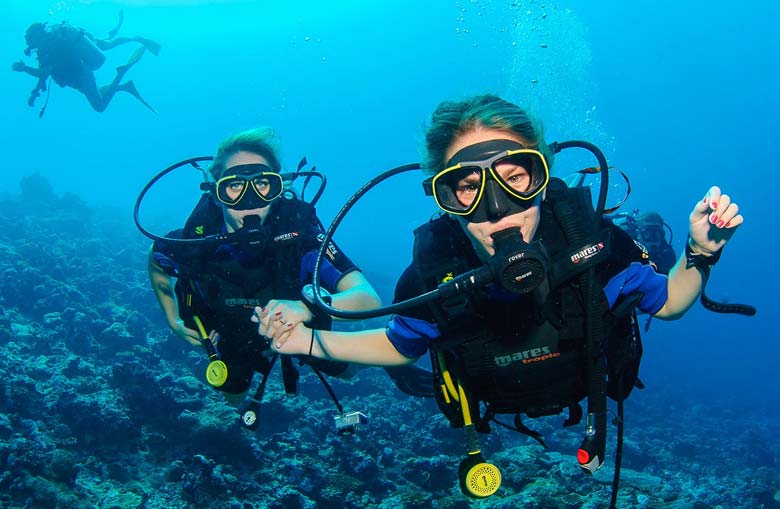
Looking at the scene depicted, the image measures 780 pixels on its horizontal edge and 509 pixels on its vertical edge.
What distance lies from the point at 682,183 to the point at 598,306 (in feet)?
543

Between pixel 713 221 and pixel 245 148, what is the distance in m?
4.00

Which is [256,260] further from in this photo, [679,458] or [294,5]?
[294,5]

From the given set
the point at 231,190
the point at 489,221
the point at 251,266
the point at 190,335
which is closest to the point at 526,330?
the point at 489,221

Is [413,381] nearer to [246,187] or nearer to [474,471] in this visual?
[474,471]

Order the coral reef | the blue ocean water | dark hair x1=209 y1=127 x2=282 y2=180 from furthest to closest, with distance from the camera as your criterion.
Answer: the blue ocean water, the coral reef, dark hair x1=209 y1=127 x2=282 y2=180

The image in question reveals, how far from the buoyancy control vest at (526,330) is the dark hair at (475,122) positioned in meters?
0.35

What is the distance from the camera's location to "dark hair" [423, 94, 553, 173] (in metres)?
2.62

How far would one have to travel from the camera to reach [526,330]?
2.75 metres

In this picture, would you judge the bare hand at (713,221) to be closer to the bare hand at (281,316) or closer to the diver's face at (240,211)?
the bare hand at (281,316)

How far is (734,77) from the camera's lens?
123 metres

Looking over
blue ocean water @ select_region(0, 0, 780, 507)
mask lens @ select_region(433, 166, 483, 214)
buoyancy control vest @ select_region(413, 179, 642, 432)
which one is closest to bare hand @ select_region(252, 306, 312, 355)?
buoyancy control vest @ select_region(413, 179, 642, 432)

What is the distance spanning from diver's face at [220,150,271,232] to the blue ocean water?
5972 centimetres

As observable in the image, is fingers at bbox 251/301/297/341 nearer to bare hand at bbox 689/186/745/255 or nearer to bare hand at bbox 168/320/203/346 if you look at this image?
bare hand at bbox 689/186/745/255

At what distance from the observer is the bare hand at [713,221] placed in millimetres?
2196
